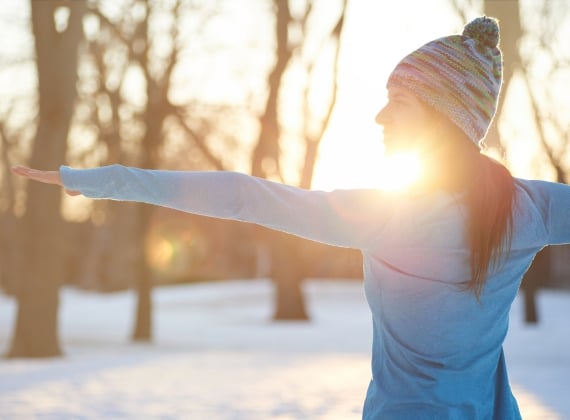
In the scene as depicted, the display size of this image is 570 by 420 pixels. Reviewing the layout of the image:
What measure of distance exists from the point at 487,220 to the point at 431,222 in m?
0.12

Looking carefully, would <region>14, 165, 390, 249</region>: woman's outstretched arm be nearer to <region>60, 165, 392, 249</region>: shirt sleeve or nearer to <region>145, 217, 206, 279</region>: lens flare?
<region>60, 165, 392, 249</region>: shirt sleeve

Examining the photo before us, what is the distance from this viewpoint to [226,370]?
10938 mm

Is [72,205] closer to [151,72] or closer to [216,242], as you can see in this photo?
[216,242]

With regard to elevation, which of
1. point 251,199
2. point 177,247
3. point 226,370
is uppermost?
point 251,199

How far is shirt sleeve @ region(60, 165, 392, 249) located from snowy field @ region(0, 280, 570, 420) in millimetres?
5749

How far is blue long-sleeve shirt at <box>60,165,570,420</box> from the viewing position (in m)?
1.51

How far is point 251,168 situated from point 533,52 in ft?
21.8

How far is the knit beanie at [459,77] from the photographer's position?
176 cm

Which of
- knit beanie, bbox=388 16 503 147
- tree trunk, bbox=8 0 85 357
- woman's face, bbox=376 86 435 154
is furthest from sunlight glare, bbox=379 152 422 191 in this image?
tree trunk, bbox=8 0 85 357

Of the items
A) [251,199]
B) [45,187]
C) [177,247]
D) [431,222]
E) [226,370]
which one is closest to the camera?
[251,199]

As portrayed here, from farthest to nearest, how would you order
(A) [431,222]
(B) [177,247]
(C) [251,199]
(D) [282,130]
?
(B) [177,247] < (D) [282,130] < (A) [431,222] < (C) [251,199]

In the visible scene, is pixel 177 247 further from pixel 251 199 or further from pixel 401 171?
pixel 251 199

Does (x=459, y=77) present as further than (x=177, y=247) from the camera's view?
No

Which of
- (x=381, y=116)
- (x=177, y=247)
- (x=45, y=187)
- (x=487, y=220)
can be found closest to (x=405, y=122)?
(x=381, y=116)
